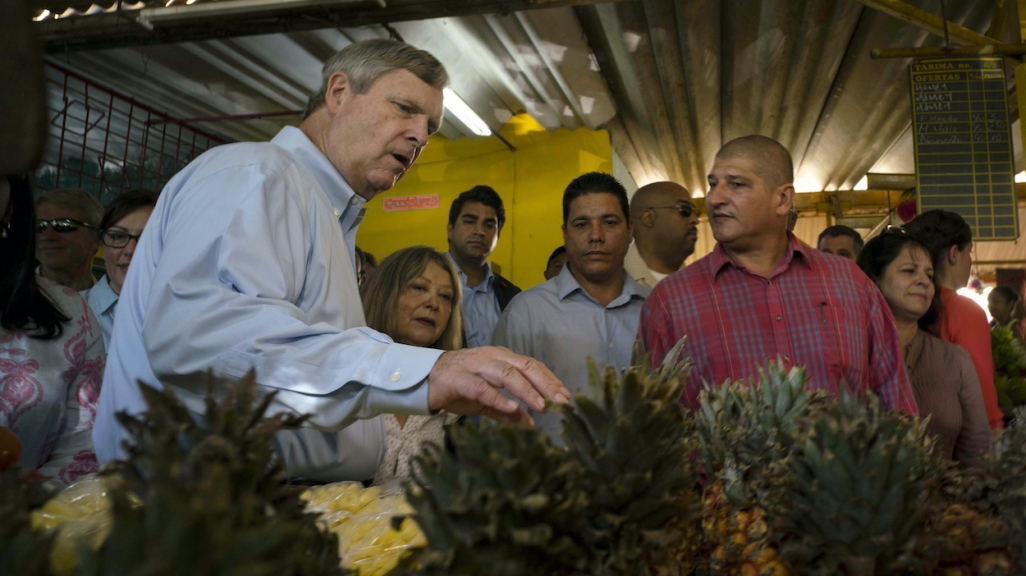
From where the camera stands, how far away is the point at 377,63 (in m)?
1.89

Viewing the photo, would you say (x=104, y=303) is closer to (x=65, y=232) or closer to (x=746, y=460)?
(x=65, y=232)

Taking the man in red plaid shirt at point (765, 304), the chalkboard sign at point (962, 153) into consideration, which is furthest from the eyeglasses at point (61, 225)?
the chalkboard sign at point (962, 153)

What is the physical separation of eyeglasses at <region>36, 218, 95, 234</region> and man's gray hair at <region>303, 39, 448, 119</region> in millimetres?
1915

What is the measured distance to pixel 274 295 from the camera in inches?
56.8

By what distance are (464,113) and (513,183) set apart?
1.34 metres

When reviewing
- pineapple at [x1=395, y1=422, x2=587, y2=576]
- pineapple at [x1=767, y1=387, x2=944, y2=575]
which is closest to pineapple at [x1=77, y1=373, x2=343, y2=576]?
pineapple at [x1=395, y1=422, x2=587, y2=576]

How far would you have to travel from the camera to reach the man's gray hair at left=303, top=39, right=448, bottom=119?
6.21ft

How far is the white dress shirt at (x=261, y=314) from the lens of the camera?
131 cm

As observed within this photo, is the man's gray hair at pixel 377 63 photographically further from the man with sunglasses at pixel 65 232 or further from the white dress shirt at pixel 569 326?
the man with sunglasses at pixel 65 232

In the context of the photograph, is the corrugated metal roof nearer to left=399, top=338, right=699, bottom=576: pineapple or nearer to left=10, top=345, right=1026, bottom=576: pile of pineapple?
left=10, top=345, right=1026, bottom=576: pile of pineapple

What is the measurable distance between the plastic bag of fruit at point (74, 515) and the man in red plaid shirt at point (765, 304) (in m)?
1.78

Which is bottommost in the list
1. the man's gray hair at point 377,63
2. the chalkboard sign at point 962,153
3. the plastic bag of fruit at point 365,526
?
the plastic bag of fruit at point 365,526

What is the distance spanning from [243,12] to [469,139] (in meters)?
3.91

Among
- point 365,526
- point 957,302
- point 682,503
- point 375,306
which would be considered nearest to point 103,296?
point 375,306
